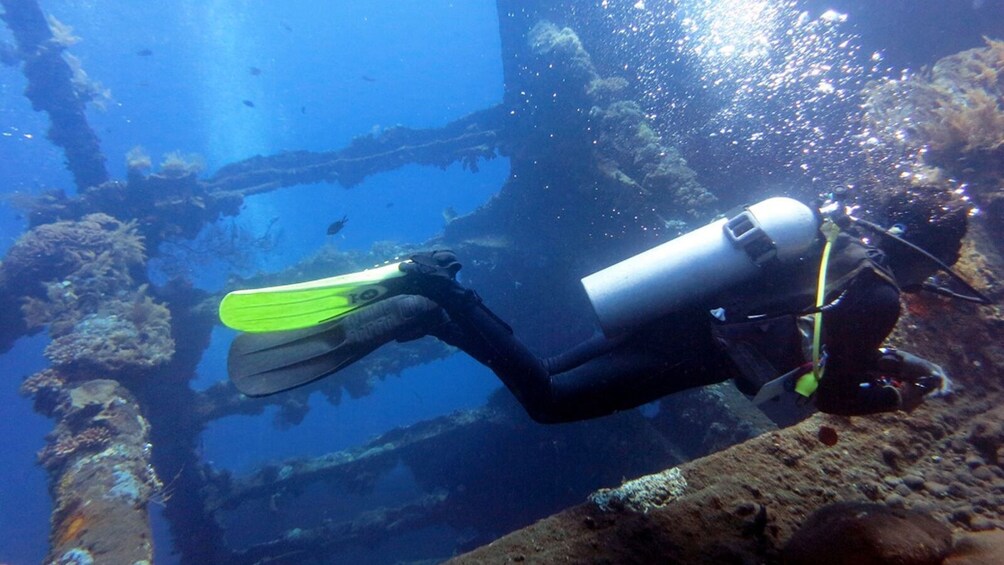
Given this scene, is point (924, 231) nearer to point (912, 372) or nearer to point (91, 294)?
point (912, 372)

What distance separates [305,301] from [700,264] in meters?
2.85

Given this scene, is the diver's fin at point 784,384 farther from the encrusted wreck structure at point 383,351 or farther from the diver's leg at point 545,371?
the encrusted wreck structure at point 383,351

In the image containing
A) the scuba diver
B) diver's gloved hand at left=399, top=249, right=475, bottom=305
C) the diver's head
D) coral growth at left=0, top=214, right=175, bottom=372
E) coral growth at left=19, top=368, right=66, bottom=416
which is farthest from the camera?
coral growth at left=0, top=214, right=175, bottom=372

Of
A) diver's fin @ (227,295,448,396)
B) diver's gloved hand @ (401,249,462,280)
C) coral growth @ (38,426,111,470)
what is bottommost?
diver's fin @ (227,295,448,396)

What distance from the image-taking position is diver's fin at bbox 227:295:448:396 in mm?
3379

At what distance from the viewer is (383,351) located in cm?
1622

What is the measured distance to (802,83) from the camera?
37.3 ft

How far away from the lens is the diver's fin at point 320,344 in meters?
3.38

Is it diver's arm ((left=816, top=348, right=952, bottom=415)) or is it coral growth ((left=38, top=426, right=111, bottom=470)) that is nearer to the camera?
diver's arm ((left=816, top=348, right=952, bottom=415))

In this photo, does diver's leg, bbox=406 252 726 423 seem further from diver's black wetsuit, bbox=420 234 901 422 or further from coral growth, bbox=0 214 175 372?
coral growth, bbox=0 214 175 372

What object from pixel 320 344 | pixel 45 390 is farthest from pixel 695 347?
pixel 45 390

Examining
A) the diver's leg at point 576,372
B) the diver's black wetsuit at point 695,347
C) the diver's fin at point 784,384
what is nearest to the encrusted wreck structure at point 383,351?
the diver's black wetsuit at point 695,347

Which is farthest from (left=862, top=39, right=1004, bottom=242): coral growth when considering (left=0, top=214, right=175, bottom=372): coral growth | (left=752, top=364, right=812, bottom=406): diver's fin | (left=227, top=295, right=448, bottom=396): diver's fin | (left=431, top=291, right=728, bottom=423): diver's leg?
(left=0, top=214, right=175, bottom=372): coral growth

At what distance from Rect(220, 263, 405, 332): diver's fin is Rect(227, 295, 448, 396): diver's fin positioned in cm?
8
